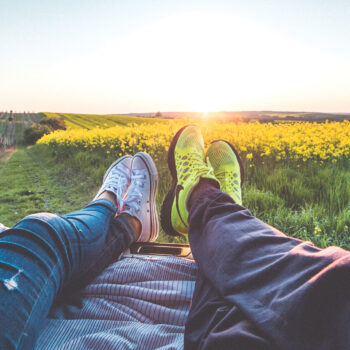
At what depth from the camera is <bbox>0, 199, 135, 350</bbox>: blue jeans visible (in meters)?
0.59

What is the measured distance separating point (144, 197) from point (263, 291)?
1280 millimetres

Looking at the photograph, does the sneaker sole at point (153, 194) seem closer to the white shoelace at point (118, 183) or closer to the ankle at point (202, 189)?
the white shoelace at point (118, 183)

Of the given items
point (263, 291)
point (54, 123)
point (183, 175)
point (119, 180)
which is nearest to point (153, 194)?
point (119, 180)

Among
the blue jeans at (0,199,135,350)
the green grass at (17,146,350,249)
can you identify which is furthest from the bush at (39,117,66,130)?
the blue jeans at (0,199,135,350)

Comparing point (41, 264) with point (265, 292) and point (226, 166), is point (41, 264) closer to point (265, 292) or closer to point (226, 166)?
point (265, 292)

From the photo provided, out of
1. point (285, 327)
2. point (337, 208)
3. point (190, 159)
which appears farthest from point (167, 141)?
point (285, 327)

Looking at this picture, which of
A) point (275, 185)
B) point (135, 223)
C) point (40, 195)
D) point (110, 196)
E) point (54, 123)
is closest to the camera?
point (135, 223)

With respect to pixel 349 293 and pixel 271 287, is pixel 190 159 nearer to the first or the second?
pixel 271 287

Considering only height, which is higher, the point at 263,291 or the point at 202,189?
the point at 202,189

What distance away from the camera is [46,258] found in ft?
2.38

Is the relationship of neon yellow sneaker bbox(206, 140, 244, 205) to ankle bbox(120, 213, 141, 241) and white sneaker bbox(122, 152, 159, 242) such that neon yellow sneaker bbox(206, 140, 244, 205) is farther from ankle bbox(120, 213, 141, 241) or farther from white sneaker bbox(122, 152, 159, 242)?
ankle bbox(120, 213, 141, 241)

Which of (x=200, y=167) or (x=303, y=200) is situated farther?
(x=303, y=200)

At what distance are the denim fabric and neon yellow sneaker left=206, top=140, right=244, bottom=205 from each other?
0.85 meters

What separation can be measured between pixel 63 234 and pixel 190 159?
1.12 meters
